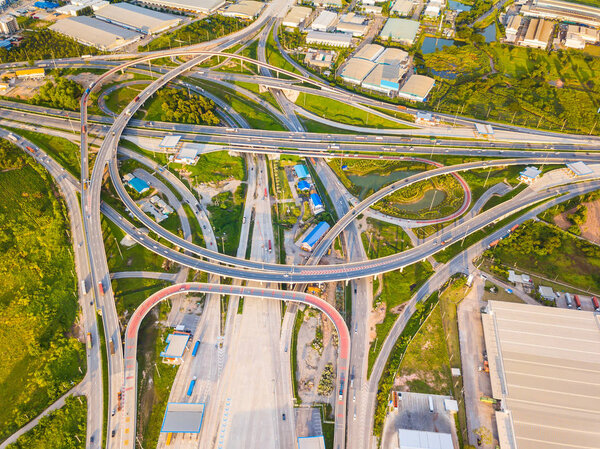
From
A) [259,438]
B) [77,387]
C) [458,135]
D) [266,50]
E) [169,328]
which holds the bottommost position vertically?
[259,438]

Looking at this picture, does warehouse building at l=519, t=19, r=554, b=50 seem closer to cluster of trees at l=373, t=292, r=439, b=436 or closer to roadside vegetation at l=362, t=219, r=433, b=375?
roadside vegetation at l=362, t=219, r=433, b=375

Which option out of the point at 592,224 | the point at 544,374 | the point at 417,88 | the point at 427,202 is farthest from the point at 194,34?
the point at 544,374

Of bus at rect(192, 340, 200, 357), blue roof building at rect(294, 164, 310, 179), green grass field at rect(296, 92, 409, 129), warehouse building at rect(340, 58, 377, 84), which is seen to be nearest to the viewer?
bus at rect(192, 340, 200, 357)

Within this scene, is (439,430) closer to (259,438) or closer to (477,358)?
(477,358)

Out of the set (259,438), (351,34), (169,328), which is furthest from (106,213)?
(351,34)

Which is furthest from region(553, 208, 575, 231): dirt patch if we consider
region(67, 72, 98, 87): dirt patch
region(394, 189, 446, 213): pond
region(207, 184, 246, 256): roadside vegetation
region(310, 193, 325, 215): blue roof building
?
region(67, 72, 98, 87): dirt patch

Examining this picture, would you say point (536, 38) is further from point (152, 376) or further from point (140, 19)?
point (152, 376)
